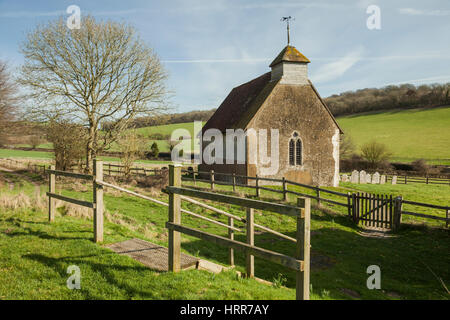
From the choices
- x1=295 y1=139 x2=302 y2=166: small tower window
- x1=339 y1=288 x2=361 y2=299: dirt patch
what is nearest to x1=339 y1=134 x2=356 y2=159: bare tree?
x1=295 y1=139 x2=302 y2=166: small tower window

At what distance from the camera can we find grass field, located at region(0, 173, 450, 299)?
13.0 ft

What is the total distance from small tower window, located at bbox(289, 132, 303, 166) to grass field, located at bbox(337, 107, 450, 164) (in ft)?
92.0

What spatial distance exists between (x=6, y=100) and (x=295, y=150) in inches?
995

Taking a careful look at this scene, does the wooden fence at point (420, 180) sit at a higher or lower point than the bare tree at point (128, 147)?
lower

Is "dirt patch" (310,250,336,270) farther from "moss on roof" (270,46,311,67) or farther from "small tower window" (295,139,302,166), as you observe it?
"moss on roof" (270,46,311,67)

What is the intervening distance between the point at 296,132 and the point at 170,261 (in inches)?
753

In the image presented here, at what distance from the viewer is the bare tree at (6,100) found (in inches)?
925

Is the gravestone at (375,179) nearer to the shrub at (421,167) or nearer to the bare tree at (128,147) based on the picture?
the shrub at (421,167)

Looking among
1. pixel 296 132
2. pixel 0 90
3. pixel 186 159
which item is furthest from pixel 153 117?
pixel 186 159

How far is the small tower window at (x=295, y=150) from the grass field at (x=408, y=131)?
28035mm

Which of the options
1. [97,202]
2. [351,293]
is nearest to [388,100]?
[351,293]

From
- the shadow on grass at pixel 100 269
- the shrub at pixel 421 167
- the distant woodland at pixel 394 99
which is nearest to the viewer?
the shadow on grass at pixel 100 269

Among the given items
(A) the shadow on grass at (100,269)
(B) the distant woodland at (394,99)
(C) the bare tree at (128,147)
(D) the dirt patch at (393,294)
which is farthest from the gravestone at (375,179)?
(B) the distant woodland at (394,99)
